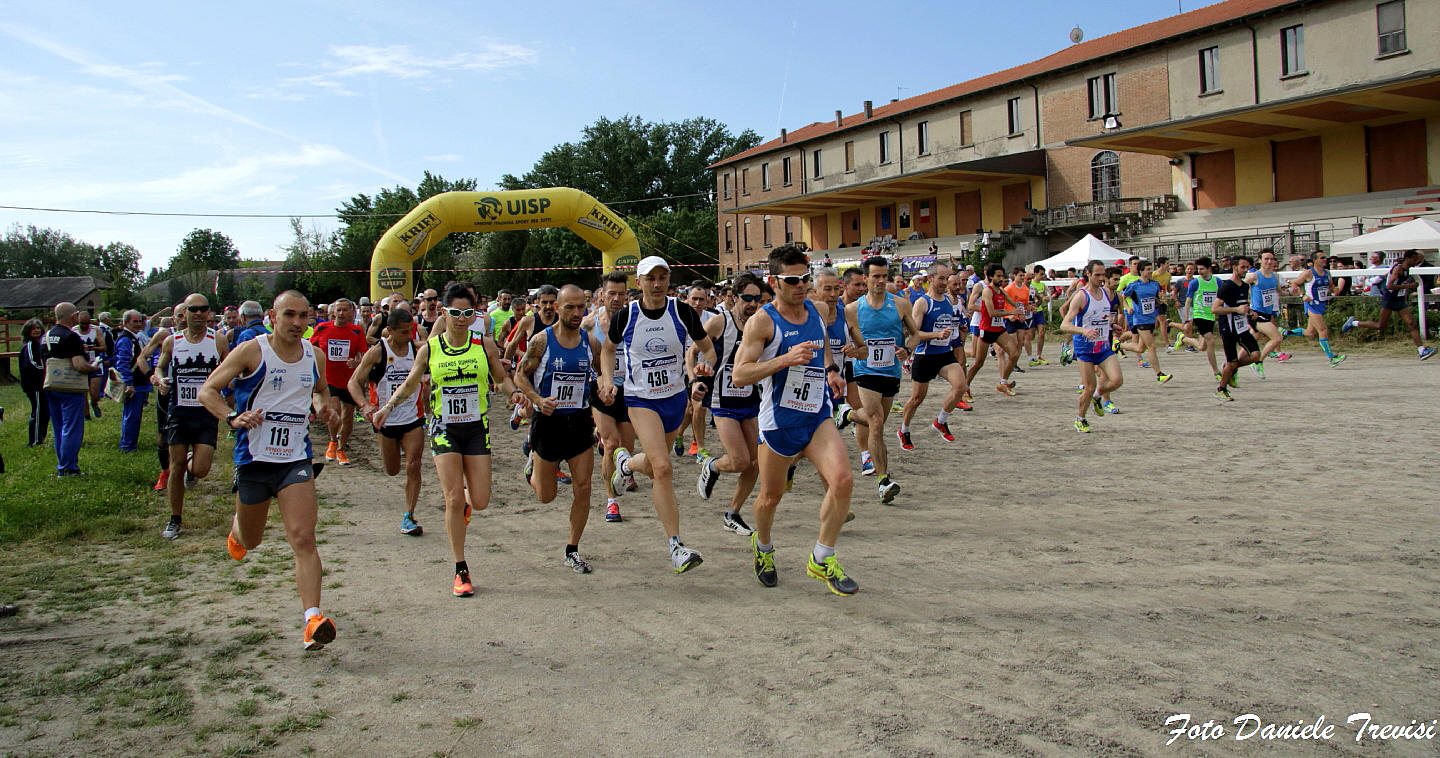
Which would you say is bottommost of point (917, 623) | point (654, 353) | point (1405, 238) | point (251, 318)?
point (917, 623)

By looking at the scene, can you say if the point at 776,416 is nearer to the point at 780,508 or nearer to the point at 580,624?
the point at 580,624

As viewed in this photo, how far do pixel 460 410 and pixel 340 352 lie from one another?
20.0 ft

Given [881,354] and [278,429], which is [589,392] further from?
[881,354]

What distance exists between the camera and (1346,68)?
112 ft

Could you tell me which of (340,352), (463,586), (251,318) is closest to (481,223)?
(340,352)

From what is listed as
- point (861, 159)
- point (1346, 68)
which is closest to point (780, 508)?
point (1346, 68)

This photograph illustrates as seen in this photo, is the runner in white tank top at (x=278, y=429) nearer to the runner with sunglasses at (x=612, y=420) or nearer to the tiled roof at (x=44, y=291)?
the runner with sunglasses at (x=612, y=420)

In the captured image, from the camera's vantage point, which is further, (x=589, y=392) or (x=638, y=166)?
(x=638, y=166)

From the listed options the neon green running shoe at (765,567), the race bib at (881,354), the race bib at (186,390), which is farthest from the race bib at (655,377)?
the race bib at (186,390)

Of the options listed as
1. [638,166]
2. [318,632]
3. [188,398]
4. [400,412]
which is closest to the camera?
[318,632]

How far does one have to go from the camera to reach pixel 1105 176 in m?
42.5

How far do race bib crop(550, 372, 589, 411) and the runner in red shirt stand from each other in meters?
5.77

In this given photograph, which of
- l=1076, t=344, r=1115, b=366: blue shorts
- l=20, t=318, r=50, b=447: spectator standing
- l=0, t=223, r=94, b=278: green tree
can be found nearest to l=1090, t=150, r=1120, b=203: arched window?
l=1076, t=344, r=1115, b=366: blue shorts

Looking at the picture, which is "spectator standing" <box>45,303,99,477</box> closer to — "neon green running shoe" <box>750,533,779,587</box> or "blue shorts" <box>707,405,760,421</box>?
"blue shorts" <box>707,405,760,421</box>
